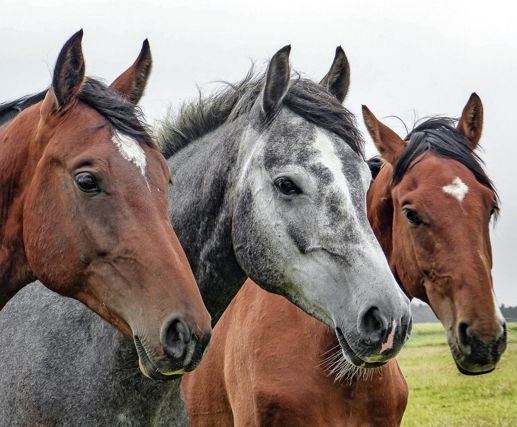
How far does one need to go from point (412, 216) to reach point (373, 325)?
2237 mm

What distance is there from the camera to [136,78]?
5.28 m

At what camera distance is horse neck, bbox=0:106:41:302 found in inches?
179

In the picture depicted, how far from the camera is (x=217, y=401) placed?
695 centimetres

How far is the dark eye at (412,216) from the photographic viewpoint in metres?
6.68

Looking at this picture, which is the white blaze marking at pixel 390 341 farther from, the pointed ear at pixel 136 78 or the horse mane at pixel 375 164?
the horse mane at pixel 375 164

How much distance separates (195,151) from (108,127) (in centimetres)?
159

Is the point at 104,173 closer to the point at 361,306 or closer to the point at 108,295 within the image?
the point at 108,295

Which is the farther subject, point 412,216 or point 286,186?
point 412,216

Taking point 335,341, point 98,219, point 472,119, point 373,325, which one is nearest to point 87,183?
point 98,219

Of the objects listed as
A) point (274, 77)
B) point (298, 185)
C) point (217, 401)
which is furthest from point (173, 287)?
point (217, 401)

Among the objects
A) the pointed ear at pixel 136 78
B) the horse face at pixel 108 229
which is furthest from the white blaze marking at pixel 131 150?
the pointed ear at pixel 136 78

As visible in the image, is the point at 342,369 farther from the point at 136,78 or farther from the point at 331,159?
the point at 136,78

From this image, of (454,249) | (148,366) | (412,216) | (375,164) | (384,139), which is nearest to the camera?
(148,366)

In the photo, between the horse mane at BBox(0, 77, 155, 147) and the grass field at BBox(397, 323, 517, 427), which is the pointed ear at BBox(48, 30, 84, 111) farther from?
the grass field at BBox(397, 323, 517, 427)
